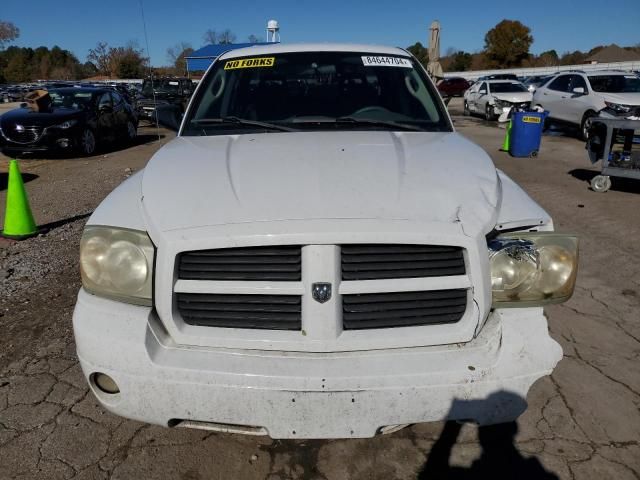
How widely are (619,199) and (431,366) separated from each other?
22.1 feet

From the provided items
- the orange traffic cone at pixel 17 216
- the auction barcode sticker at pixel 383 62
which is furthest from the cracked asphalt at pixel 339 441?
the auction barcode sticker at pixel 383 62

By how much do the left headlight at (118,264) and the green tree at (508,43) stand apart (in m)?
75.6

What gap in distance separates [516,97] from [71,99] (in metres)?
15.0

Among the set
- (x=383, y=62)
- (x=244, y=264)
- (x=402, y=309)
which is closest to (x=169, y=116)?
(x=383, y=62)

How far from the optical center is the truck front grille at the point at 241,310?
5.94ft

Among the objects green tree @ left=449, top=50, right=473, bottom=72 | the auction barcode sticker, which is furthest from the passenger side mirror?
green tree @ left=449, top=50, right=473, bottom=72

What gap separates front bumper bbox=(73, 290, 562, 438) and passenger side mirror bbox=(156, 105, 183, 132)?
1975mm

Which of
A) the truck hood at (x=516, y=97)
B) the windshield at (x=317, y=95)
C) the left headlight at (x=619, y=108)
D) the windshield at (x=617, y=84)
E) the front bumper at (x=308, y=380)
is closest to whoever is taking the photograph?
the front bumper at (x=308, y=380)

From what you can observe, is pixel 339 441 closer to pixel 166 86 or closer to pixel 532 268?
pixel 532 268

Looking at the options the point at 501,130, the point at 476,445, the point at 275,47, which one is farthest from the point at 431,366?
the point at 501,130

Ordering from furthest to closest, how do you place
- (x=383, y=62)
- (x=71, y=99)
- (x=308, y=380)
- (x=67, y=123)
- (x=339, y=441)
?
(x=71, y=99) < (x=67, y=123) < (x=383, y=62) < (x=339, y=441) < (x=308, y=380)

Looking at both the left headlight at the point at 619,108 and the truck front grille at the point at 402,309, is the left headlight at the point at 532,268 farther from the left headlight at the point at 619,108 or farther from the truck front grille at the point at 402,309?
the left headlight at the point at 619,108

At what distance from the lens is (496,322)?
1.90m

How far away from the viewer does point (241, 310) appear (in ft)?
6.03
